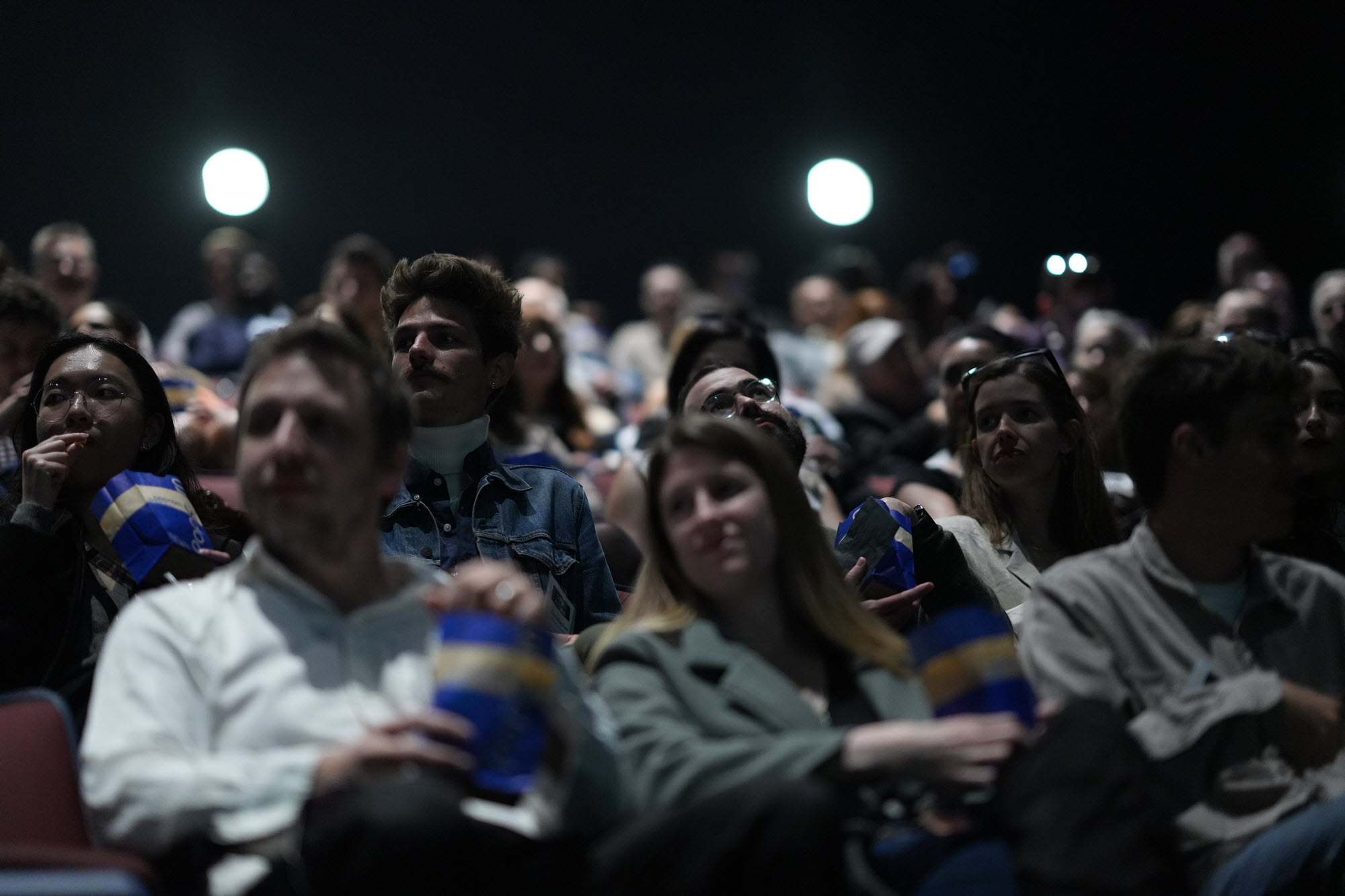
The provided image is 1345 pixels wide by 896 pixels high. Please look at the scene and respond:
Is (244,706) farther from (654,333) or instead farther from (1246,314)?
(654,333)

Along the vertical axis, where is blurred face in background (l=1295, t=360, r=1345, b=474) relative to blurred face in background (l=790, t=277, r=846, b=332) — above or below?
above

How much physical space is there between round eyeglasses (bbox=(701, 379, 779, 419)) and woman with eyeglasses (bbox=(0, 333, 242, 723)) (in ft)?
3.28

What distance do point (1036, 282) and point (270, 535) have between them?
271 inches

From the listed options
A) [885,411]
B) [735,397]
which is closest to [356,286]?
[885,411]

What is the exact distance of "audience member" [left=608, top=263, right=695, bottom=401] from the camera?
6.52m

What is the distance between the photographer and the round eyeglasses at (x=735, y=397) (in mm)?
2814

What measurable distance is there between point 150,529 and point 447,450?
0.62 m

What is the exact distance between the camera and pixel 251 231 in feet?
23.4

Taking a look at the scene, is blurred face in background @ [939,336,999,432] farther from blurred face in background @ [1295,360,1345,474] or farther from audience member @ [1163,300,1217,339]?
blurred face in background @ [1295,360,1345,474]

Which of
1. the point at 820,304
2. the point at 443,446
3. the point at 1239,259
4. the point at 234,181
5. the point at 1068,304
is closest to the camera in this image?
the point at 443,446

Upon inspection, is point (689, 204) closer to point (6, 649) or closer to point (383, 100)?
point (383, 100)

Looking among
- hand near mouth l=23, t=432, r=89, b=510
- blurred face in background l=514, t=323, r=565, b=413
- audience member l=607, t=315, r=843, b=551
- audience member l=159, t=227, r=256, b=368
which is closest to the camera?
hand near mouth l=23, t=432, r=89, b=510

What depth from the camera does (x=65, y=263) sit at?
4852 mm

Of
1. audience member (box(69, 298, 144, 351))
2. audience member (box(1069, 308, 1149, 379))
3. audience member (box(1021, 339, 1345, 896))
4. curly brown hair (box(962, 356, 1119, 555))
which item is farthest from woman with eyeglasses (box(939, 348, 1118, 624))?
audience member (box(69, 298, 144, 351))
